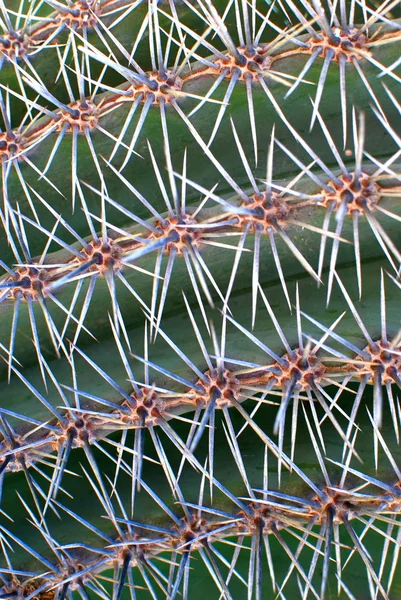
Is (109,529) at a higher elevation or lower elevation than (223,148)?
lower

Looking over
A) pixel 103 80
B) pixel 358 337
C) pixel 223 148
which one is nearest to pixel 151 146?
pixel 223 148

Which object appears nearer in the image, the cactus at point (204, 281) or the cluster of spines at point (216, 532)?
the cactus at point (204, 281)

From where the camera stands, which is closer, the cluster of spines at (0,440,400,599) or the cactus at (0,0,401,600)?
the cactus at (0,0,401,600)

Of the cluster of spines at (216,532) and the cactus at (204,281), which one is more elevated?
the cactus at (204,281)

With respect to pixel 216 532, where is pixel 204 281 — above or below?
above

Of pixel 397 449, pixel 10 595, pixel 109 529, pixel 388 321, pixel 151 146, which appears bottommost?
pixel 10 595

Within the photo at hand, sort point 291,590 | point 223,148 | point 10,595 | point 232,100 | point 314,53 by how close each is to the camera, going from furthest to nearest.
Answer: point 291,590
point 10,595
point 223,148
point 232,100
point 314,53

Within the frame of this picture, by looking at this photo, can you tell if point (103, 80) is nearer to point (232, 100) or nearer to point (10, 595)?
point (232, 100)

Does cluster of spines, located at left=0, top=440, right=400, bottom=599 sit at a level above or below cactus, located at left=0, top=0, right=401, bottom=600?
below
